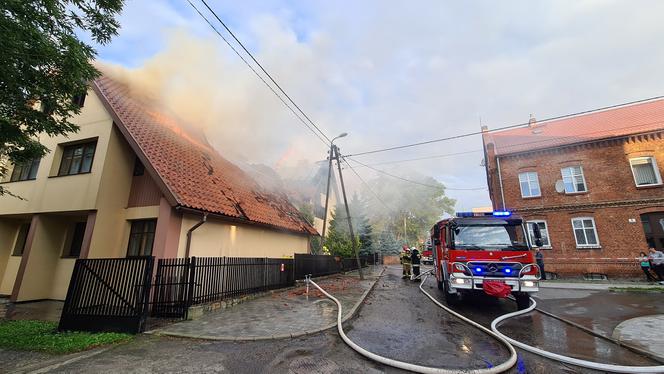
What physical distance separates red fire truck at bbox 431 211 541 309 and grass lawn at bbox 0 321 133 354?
7.59 meters

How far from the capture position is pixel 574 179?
56.4 feet

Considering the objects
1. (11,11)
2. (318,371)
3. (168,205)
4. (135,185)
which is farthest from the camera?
(135,185)

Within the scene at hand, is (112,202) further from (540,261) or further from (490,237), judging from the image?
(540,261)

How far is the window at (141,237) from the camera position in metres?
8.97

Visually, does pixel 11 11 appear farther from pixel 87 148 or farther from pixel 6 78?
pixel 87 148

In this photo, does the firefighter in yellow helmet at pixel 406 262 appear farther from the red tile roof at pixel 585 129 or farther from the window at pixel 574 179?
the window at pixel 574 179

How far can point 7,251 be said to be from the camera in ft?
37.2

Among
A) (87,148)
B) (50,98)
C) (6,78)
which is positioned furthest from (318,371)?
(87,148)

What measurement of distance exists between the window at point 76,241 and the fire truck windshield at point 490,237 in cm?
1265

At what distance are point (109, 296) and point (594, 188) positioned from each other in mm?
22658

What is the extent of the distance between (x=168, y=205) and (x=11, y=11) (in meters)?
4.91

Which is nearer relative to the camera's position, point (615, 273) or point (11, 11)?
point (11, 11)

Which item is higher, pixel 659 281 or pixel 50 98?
pixel 50 98

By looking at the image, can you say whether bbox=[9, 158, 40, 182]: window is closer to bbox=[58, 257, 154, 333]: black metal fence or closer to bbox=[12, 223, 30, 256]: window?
bbox=[12, 223, 30, 256]: window
